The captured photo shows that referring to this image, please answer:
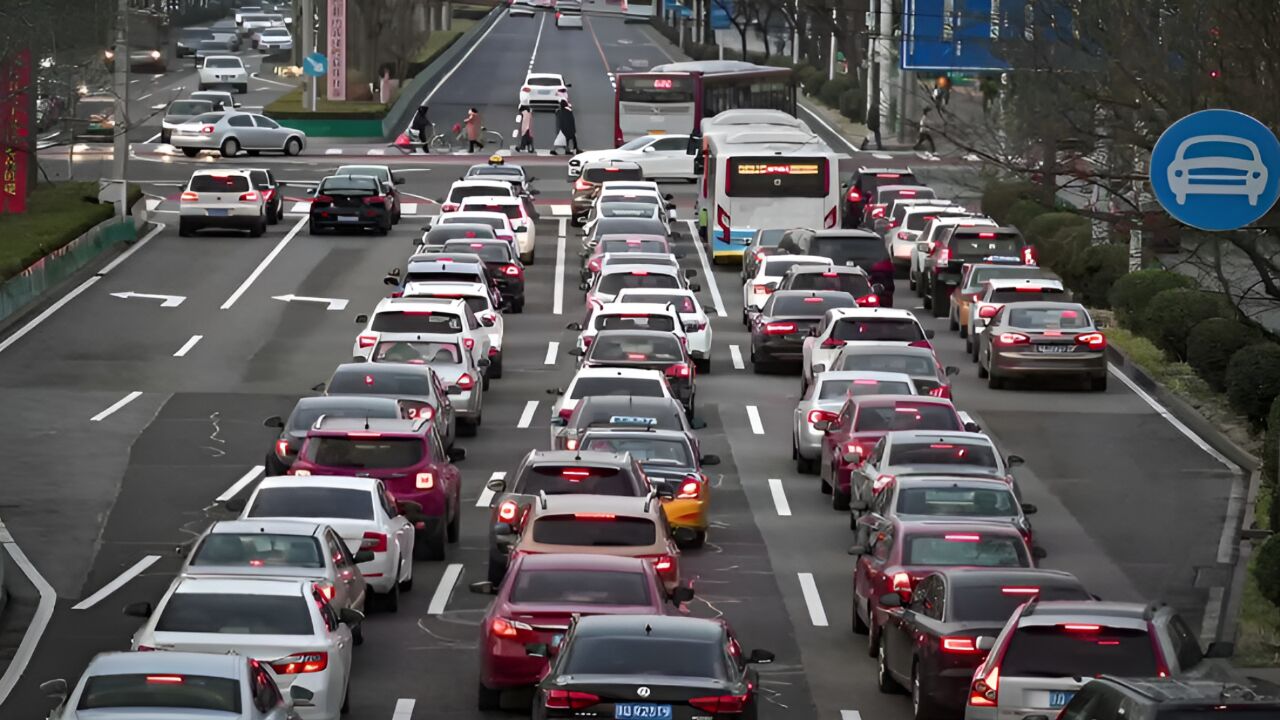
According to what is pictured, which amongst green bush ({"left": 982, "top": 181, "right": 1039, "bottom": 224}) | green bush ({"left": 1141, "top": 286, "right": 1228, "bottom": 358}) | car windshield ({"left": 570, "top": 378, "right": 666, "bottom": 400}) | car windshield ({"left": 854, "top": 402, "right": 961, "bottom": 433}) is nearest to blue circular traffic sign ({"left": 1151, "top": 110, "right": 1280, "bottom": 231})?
car windshield ({"left": 854, "top": 402, "right": 961, "bottom": 433})

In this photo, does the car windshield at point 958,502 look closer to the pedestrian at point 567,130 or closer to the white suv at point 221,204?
the white suv at point 221,204

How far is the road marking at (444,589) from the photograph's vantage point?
2320cm

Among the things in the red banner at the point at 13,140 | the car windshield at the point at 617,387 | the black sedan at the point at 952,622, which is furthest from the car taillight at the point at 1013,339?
the red banner at the point at 13,140

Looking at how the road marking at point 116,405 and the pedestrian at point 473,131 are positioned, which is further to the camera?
the pedestrian at point 473,131

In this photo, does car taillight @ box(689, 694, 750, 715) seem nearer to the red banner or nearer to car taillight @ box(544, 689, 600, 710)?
car taillight @ box(544, 689, 600, 710)

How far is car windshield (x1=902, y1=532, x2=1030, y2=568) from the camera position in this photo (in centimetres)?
2025

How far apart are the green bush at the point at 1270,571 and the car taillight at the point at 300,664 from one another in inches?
323

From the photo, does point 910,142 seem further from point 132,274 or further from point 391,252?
point 132,274

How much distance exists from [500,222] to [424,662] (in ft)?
101

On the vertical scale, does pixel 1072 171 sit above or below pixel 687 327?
above

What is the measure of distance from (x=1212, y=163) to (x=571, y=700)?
5760mm

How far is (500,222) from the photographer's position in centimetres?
5091

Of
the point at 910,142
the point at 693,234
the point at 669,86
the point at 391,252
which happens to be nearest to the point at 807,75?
the point at 910,142

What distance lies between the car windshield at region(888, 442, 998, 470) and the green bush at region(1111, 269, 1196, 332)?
1712 centimetres
